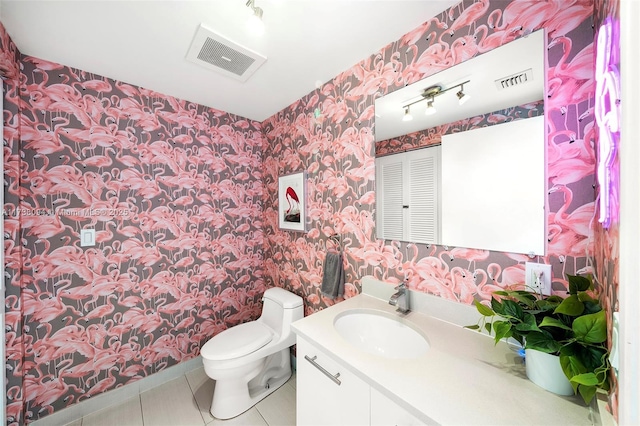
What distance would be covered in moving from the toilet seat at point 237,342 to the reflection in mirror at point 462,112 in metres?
1.13

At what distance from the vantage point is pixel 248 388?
1.75 metres

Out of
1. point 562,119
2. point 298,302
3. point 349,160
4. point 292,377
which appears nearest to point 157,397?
point 292,377

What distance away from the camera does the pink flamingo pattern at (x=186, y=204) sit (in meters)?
0.93

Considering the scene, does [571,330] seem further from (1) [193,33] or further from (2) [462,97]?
(1) [193,33]

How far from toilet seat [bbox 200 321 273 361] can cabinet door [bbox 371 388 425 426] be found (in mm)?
1054

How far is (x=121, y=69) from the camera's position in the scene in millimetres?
1582

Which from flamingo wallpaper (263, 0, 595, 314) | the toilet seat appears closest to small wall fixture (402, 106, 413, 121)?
flamingo wallpaper (263, 0, 595, 314)

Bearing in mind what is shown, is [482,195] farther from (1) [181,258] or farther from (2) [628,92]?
(1) [181,258]

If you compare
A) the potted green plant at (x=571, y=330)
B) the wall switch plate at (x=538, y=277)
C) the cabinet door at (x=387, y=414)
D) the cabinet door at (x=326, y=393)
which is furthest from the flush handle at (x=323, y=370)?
the wall switch plate at (x=538, y=277)

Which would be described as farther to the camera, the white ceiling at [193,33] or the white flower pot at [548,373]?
the white ceiling at [193,33]

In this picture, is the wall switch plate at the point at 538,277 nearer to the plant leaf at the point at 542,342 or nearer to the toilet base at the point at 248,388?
the plant leaf at the point at 542,342

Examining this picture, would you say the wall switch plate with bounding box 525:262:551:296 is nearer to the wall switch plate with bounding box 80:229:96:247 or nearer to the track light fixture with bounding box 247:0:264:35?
the track light fixture with bounding box 247:0:264:35

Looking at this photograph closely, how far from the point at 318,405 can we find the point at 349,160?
1317 millimetres

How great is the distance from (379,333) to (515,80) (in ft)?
4.29
